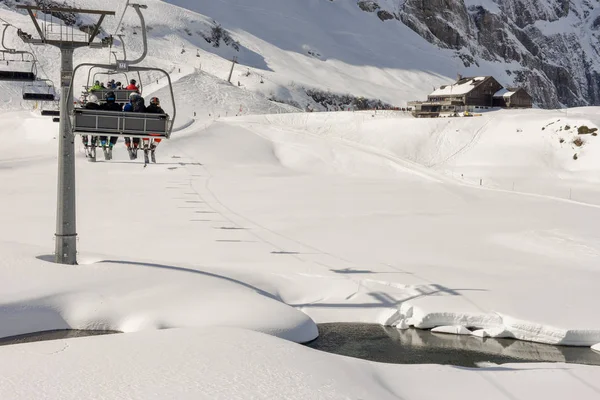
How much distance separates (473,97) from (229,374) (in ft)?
276

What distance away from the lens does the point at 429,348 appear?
1502cm

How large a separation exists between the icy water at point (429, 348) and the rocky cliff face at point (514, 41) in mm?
146813

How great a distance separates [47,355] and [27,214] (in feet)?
57.9

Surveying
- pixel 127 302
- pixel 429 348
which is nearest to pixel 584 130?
pixel 429 348

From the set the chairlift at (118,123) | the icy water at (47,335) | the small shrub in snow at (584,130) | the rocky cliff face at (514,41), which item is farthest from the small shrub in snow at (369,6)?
the icy water at (47,335)

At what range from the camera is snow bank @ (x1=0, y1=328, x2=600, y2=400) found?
28.5ft

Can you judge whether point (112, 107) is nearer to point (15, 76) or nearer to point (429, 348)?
point (429, 348)

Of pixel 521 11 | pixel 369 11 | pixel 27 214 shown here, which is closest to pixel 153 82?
pixel 27 214

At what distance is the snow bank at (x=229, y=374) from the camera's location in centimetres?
868

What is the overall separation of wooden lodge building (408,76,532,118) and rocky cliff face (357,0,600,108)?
2588 inches

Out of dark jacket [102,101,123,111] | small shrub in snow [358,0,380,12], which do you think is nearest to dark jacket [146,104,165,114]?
dark jacket [102,101,123,111]

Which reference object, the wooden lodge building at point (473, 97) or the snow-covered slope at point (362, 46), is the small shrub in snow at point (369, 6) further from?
the wooden lodge building at point (473, 97)

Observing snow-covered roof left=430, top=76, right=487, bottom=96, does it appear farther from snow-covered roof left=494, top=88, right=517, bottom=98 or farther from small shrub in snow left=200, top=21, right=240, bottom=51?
small shrub in snow left=200, top=21, right=240, bottom=51

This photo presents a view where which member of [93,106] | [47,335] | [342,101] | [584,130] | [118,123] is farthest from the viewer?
[342,101]
